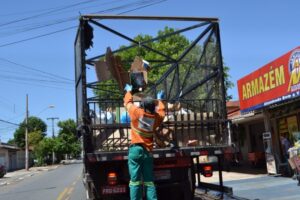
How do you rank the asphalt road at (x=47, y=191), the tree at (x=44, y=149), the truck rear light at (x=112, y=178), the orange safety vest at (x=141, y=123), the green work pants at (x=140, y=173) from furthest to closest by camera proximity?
the tree at (x=44, y=149) < the asphalt road at (x=47, y=191) < the truck rear light at (x=112, y=178) < the orange safety vest at (x=141, y=123) < the green work pants at (x=140, y=173)

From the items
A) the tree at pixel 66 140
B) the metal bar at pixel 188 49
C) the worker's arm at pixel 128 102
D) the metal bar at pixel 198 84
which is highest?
the tree at pixel 66 140

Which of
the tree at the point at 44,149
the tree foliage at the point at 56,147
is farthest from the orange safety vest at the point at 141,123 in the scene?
the tree at the point at 44,149

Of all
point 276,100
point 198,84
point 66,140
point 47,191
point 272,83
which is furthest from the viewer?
point 66,140

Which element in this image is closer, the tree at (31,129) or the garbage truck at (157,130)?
the garbage truck at (157,130)

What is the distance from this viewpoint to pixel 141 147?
7203 mm

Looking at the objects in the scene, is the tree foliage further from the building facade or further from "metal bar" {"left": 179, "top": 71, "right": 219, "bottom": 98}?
"metal bar" {"left": 179, "top": 71, "right": 219, "bottom": 98}

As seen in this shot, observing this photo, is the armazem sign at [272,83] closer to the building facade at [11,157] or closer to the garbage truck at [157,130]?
the garbage truck at [157,130]

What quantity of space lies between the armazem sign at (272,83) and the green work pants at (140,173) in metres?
8.39

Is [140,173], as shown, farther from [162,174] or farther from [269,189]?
[269,189]

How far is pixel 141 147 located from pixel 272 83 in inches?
399

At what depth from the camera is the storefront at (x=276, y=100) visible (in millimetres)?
14883

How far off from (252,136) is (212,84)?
17.5 metres

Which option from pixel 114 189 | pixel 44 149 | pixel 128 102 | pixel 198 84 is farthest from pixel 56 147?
pixel 128 102

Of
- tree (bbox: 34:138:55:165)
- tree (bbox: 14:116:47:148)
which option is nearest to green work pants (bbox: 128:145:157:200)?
tree (bbox: 34:138:55:165)
